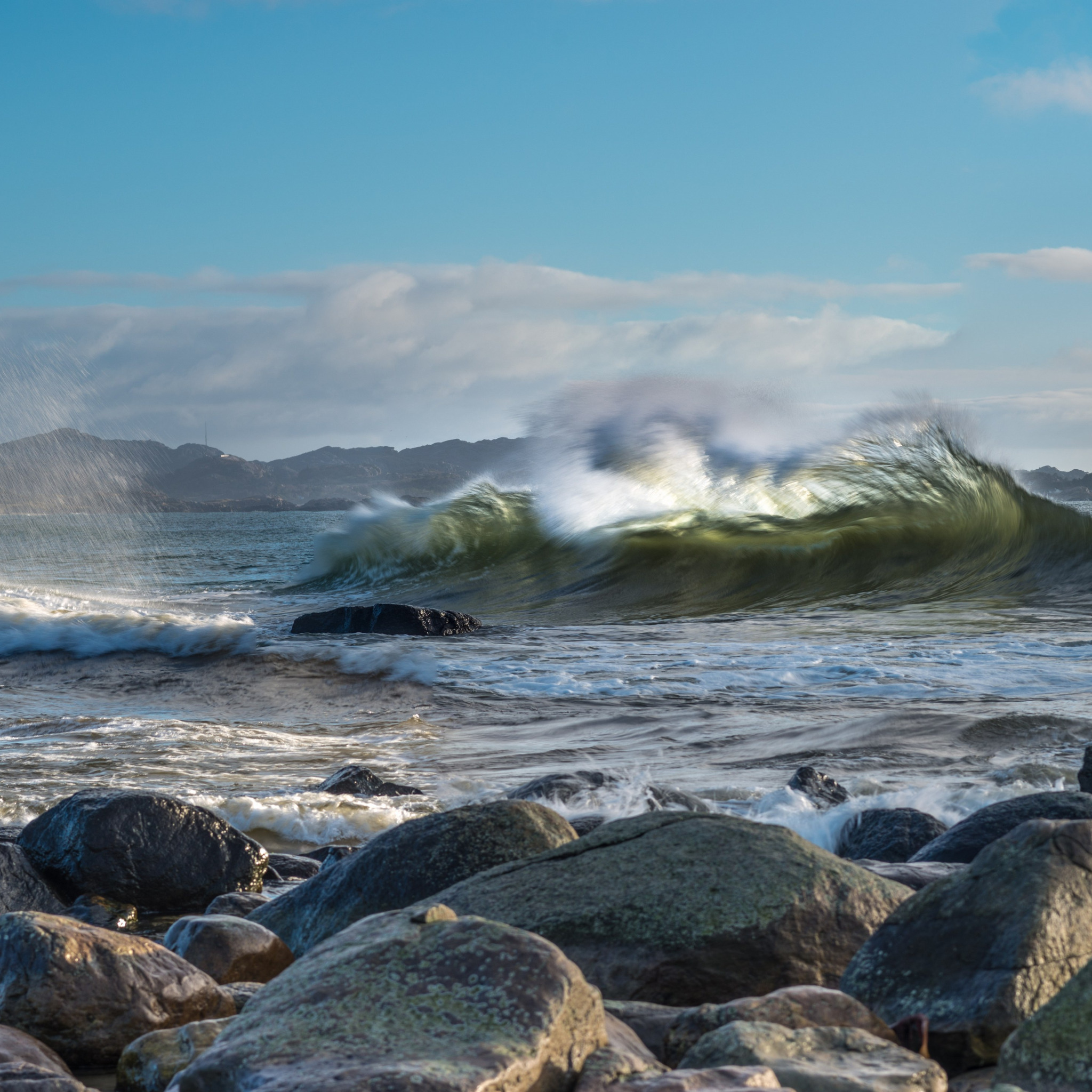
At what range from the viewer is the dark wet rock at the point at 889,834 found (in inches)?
174

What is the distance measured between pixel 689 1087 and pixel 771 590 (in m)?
14.5

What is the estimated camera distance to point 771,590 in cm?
1598

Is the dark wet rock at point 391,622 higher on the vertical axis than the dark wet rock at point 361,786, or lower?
higher

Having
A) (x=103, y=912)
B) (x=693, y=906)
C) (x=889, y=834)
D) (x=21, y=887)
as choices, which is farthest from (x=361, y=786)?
(x=693, y=906)

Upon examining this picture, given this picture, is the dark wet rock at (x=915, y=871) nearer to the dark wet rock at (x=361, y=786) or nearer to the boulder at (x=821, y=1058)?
the boulder at (x=821, y=1058)

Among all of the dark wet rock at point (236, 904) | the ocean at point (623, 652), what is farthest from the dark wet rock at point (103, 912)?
the ocean at point (623, 652)

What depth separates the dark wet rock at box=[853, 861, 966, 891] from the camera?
3.55m

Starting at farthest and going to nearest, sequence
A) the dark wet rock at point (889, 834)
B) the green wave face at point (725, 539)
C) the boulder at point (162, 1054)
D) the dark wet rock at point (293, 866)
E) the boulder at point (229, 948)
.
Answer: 1. the green wave face at point (725, 539)
2. the dark wet rock at point (293, 866)
3. the dark wet rock at point (889, 834)
4. the boulder at point (229, 948)
5. the boulder at point (162, 1054)

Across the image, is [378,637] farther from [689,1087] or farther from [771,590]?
[689,1087]

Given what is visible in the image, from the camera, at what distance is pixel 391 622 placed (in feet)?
43.4

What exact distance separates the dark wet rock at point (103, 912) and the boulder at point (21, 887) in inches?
3.1

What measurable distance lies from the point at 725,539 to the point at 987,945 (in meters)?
16.2

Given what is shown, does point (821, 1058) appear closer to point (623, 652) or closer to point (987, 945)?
point (987, 945)

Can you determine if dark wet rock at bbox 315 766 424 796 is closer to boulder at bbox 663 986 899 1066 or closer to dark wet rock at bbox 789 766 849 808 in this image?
dark wet rock at bbox 789 766 849 808
